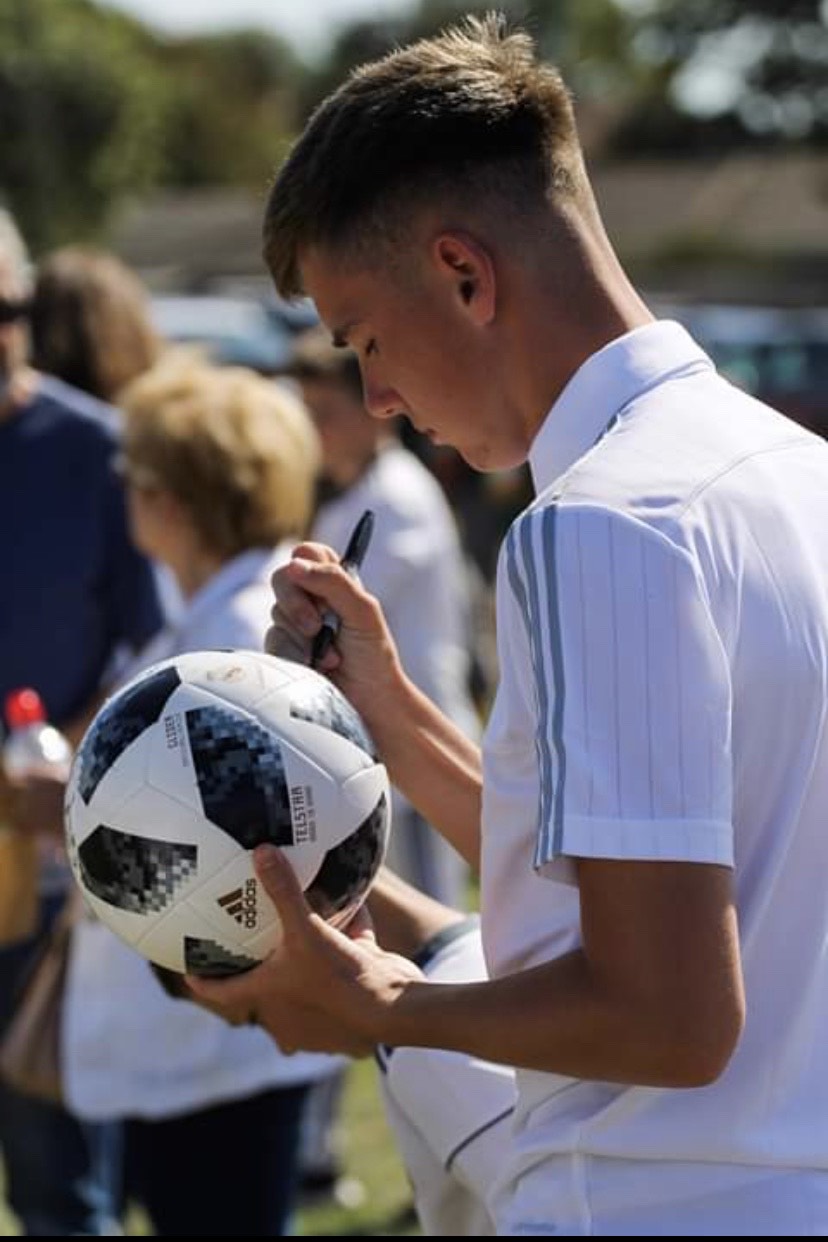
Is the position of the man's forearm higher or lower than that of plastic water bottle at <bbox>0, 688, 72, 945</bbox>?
higher

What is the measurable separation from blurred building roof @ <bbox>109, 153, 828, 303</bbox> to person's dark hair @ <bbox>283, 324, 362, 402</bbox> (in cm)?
3918

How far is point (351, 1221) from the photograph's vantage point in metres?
6.09

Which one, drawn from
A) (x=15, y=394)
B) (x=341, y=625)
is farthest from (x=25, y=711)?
(x=341, y=625)

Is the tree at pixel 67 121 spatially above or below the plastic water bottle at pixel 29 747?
below

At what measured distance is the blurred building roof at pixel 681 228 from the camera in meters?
52.4

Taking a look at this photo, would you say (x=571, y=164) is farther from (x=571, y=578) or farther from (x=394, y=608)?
(x=394, y=608)

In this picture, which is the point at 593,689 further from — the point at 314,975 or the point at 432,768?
the point at 432,768

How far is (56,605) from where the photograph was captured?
525 cm

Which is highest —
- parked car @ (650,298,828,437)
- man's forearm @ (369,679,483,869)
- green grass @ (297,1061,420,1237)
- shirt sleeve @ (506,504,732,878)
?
shirt sleeve @ (506,504,732,878)

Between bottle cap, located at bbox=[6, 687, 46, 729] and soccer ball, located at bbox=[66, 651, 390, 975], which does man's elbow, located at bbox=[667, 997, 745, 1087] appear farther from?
bottle cap, located at bbox=[6, 687, 46, 729]

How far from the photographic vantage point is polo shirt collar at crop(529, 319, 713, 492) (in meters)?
2.46

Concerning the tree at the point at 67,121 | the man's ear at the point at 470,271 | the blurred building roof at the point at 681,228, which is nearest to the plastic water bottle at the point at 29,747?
the man's ear at the point at 470,271

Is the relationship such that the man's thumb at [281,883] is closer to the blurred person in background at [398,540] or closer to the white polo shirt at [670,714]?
the white polo shirt at [670,714]

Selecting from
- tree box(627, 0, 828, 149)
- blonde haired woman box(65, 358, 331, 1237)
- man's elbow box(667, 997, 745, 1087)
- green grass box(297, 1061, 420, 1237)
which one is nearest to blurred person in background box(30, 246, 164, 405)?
blonde haired woman box(65, 358, 331, 1237)
